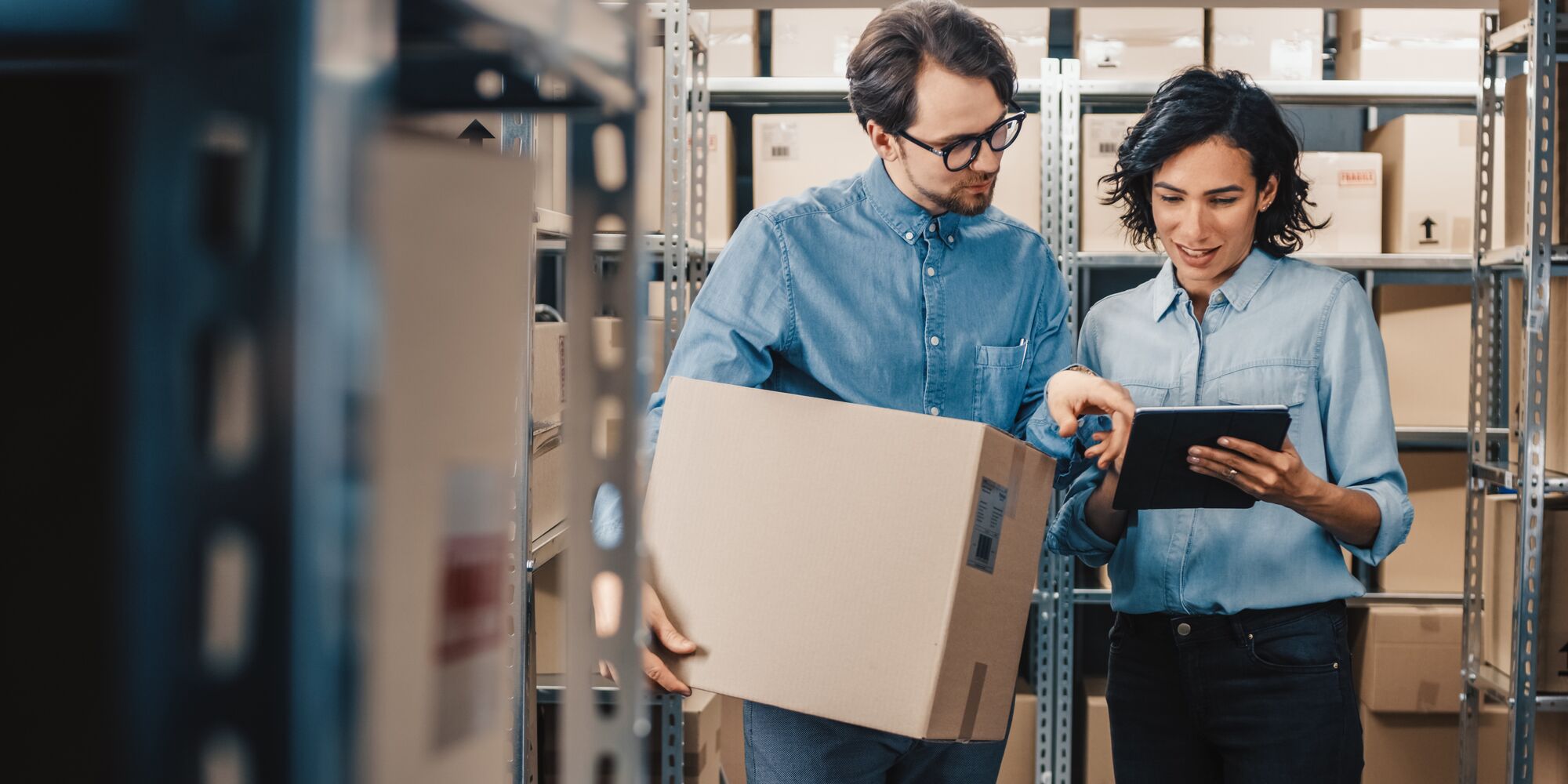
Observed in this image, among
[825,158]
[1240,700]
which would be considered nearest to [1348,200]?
[825,158]

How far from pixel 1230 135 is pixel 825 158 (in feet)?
4.23

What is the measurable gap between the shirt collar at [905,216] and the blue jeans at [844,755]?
55cm

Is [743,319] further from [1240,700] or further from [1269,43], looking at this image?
[1269,43]

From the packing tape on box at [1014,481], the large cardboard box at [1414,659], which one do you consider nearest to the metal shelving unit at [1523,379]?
the large cardboard box at [1414,659]

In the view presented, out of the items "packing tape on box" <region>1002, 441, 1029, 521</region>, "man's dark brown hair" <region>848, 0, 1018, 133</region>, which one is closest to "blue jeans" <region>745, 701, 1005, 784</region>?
"packing tape on box" <region>1002, 441, 1029, 521</region>

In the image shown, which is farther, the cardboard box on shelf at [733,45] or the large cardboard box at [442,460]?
the cardboard box on shelf at [733,45]

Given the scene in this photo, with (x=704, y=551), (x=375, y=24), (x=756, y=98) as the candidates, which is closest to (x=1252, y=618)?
(x=704, y=551)

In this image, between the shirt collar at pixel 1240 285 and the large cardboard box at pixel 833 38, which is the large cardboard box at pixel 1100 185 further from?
the shirt collar at pixel 1240 285

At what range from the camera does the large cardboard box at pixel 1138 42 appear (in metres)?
2.72

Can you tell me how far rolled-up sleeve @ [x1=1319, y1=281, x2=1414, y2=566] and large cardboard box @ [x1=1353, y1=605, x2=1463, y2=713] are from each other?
54.4 inches

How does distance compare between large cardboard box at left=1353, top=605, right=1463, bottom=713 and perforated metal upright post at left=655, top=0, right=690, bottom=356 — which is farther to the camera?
large cardboard box at left=1353, top=605, right=1463, bottom=713

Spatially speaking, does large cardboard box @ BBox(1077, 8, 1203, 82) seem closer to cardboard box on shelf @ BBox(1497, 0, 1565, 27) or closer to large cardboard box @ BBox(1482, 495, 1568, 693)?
cardboard box on shelf @ BBox(1497, 0, 1565, 27)

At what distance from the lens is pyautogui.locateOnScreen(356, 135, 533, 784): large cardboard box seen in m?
0.32

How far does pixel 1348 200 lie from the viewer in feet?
8.79
